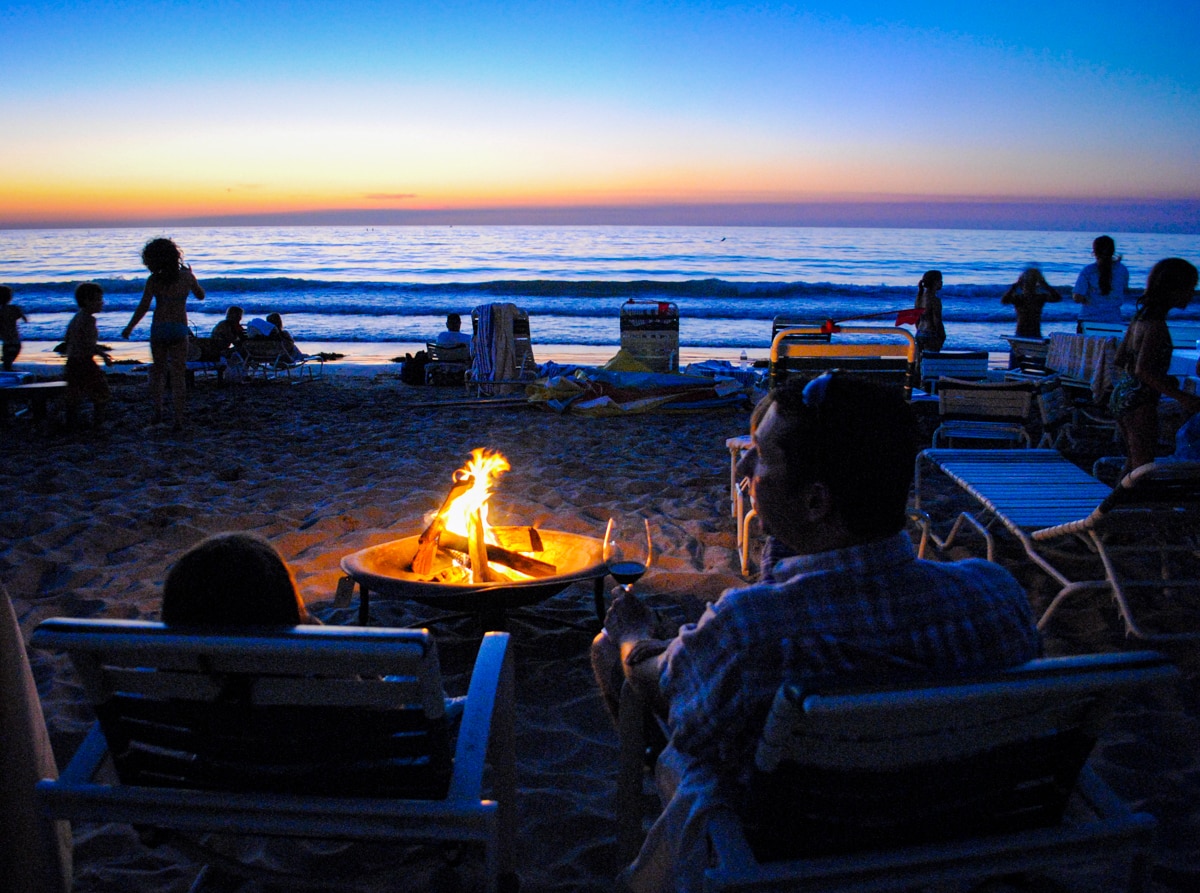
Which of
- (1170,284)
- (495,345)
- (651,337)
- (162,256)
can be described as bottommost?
(495,345)

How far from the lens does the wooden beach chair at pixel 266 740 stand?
4.96 feet

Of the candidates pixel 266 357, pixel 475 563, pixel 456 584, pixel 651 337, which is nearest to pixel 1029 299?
pixel 651 337

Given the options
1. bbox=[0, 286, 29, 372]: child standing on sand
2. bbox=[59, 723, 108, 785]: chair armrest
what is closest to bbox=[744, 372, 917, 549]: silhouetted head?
bbox=[59, 723, 108, 785]: chair armrest

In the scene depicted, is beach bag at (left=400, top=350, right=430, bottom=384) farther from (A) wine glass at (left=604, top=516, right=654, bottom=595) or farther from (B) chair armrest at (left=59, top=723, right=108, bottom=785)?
(B) chair armrest at (left=59, top=723, right=108, bottom=785)

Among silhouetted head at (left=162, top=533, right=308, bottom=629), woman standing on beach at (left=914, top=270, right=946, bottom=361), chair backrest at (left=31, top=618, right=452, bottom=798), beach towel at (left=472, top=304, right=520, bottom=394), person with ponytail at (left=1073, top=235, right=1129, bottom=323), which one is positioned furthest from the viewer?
beach towel at (left=472, top=304, right=520, bottom=394)

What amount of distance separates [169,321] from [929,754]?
8.29 meters

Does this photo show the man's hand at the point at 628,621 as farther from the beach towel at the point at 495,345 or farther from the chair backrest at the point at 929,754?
the beach towel at the point at 495,345

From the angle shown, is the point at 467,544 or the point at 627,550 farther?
the point at 627,550

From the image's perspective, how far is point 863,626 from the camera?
5.01ft

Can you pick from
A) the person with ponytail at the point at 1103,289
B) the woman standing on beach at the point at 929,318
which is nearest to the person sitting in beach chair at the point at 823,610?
the person with ponytail at the point at 1103,289

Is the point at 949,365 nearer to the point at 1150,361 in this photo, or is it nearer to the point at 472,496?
the point at 1150,361

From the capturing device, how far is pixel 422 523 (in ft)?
16.7

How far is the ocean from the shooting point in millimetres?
20562

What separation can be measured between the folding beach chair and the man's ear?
2.15 m
